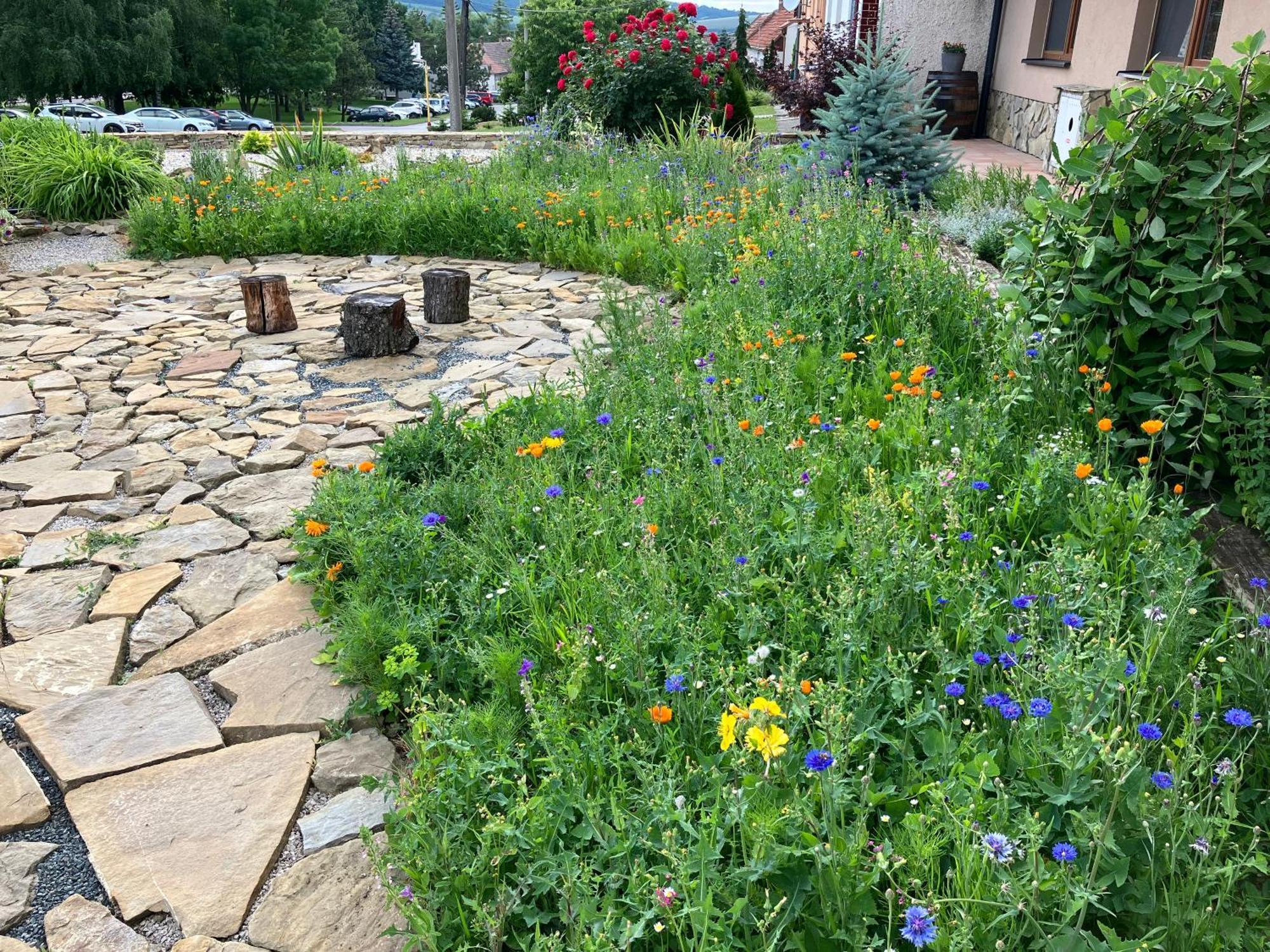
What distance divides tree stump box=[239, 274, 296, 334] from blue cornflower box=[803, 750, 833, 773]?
5532 mm

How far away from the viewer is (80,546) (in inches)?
139

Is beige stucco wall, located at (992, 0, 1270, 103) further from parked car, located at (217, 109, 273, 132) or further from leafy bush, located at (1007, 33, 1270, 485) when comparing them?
parked car, located at (217, 109, 273, 132)

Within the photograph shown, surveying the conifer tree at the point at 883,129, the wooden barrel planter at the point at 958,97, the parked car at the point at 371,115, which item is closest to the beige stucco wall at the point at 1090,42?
the wooden barrel planter at the point at 958,97

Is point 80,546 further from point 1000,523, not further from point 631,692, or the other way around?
point 1000,523

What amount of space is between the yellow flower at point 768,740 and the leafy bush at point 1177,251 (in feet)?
5.75

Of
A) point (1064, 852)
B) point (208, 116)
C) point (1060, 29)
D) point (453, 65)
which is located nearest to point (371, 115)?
point (208, 116)

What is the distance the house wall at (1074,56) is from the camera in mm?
8000

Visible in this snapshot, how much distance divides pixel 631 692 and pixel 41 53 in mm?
38774

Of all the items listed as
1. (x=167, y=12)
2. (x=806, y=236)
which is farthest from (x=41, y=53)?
(x=806, y=236)

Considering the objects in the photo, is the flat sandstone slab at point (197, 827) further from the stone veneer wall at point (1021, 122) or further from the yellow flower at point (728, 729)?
the stone veneer wall at point (1021, 122)

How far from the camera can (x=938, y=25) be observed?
1404 cm

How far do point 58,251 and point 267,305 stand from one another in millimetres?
4007

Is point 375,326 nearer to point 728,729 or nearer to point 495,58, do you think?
point 728,729

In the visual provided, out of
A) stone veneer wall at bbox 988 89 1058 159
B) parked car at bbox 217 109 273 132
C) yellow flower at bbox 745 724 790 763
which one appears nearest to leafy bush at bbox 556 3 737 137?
stone veneer wall at bbox 988 89 1058 159
